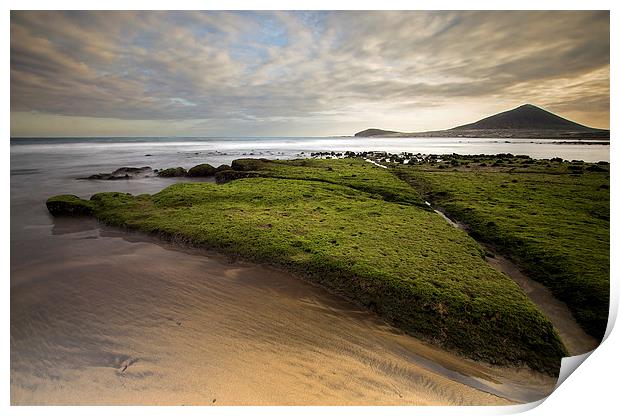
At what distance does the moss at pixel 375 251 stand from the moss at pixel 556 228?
0.94 meters

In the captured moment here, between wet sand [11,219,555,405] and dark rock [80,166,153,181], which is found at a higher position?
dark rock [80,166,153,181]

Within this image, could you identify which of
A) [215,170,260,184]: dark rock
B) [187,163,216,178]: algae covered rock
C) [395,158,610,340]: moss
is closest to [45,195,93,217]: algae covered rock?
[215,170,260,184]: dark rock

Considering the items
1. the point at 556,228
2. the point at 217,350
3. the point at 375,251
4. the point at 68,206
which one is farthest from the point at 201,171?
the point at 556,228

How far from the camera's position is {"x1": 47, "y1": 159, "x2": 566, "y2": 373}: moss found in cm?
354

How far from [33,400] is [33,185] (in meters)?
4.28

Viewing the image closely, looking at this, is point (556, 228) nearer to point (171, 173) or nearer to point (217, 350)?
point (217, 350)

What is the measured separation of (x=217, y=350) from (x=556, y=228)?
7142 mm

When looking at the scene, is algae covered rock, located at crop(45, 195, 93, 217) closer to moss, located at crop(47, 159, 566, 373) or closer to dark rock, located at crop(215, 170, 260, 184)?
moss, located at crop(47, 159, 566, 373)

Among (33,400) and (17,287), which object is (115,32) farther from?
(33,400)

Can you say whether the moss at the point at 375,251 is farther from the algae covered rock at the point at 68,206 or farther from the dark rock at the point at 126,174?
the dark rock at the point at 126,174

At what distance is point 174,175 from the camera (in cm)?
1584

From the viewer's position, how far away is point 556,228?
6246mm

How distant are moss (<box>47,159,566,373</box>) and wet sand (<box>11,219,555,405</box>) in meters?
0.29

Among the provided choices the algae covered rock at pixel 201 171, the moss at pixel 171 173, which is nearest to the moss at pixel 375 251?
the algae covered rock at pixel 201 171
